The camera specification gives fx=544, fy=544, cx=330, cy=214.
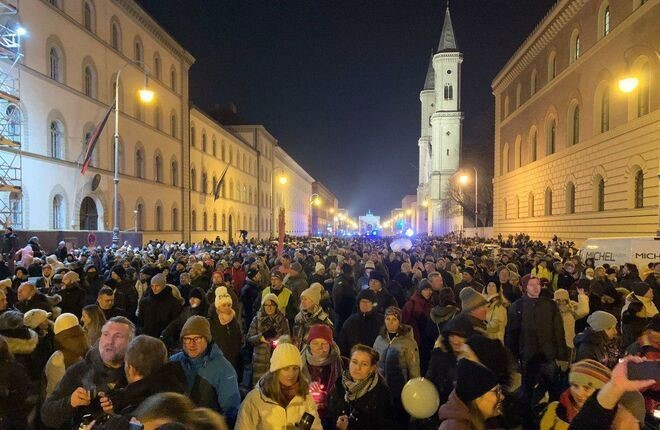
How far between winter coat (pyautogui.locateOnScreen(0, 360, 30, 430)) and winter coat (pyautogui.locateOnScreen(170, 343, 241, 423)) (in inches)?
42.2

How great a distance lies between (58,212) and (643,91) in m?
28.8

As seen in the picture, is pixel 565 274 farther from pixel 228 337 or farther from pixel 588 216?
pixel 588 216

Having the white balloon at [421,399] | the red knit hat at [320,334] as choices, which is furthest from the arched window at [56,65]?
the white balloon at [421,399]

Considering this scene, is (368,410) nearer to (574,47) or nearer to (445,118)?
(574,47)

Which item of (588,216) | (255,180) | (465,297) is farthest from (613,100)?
(255,180)

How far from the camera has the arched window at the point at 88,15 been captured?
30406 millimetres

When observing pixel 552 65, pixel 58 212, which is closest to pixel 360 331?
pixel 58 212

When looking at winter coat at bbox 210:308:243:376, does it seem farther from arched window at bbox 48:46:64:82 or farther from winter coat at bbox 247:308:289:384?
arched window at bbox 48:46:64:82

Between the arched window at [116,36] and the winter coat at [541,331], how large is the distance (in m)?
33.3

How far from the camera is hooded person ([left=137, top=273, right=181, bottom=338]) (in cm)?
755

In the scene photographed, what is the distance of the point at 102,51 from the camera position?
3206 cm

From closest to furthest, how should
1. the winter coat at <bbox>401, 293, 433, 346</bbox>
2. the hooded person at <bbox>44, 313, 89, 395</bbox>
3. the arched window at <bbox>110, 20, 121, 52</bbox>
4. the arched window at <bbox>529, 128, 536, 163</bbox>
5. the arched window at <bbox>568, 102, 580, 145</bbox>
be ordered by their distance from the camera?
the hooded person at <bbox>44, 313, 89, 395</bbox>, the winter coat at <bbox>401, 293, 433, 346</bbox>, the arched window at <bbox>568, 102, 580, 145</bbox>, the arched window at <bbox>110, 20, 121, 52</bbox>, the arched window at <bbox>529, 128, 536, 163</bbox>

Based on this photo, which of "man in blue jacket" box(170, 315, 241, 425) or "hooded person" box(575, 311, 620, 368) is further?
"hooded person" box(575, 311, 620, 368)

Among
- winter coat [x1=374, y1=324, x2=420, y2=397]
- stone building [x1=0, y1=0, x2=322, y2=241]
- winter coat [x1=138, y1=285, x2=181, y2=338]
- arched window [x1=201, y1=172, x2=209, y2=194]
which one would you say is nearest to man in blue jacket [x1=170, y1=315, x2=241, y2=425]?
winter coat [x1=374, y1=324, x2=420, y2=397]
